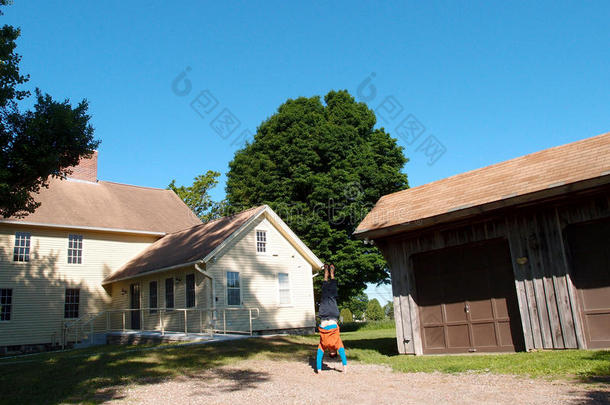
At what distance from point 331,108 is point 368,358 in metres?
22.9

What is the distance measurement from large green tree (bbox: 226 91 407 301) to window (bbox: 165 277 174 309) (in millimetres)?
9061

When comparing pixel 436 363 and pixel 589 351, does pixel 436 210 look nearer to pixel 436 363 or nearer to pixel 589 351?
pixel 436 363

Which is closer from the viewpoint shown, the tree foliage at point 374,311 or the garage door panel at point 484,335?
the garage door panel at point 484,335

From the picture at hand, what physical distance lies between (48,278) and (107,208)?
4.91m

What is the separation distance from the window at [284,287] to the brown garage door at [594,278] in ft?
49.3

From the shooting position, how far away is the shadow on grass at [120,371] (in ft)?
28.9

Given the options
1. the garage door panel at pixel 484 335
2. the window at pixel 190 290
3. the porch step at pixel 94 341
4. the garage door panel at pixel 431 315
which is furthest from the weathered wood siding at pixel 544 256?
the porch step at pixel 94 341

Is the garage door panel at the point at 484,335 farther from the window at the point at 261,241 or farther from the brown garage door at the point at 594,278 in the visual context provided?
the window at the point at 261,241

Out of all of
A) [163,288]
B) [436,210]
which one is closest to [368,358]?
[436,210]

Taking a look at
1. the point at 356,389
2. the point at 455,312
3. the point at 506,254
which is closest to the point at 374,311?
the point at 455,312

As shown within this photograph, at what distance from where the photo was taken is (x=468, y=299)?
11602mm

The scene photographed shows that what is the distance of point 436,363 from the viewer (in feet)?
33.6

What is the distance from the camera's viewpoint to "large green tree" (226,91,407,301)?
2864 centimetres

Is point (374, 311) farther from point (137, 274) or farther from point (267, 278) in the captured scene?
point (137, 274)
